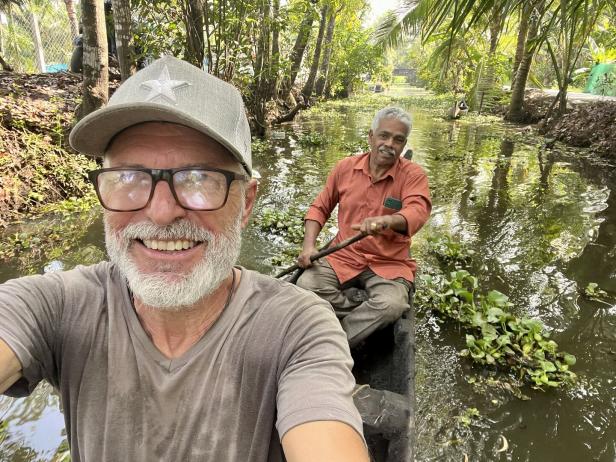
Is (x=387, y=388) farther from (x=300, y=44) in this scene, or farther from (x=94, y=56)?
(x=300, y=44)

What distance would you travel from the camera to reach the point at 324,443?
1.00m

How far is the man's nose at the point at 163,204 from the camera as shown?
1213mm

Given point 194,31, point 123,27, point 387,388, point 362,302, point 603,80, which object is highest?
point 603,80

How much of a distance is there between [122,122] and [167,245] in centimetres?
38

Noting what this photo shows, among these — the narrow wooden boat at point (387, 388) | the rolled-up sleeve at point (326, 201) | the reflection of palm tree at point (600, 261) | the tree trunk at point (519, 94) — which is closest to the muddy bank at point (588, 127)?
the tree trunk at point (519, 94)

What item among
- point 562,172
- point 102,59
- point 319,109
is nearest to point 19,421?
point 102,59

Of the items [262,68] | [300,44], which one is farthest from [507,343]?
[300,44]

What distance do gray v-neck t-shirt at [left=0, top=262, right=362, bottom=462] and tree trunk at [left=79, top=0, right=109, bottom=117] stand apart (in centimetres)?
562

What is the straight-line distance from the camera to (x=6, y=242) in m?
4.87

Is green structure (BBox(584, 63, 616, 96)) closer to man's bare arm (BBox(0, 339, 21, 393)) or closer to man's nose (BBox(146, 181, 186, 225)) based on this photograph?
man's nose (BBox(146, 181, 186, 225))

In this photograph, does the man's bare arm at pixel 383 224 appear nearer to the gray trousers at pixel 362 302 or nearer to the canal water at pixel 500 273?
the gray trousers at pixel 362 302

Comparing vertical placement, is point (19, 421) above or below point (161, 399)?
below

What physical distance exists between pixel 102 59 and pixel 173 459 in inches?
248

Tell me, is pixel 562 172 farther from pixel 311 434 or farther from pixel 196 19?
pixel 311 434
